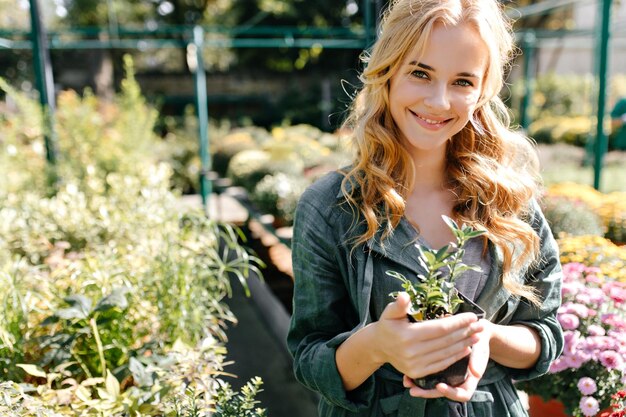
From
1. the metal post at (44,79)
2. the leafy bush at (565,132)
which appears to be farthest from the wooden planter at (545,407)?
the leafy bush at (565,132)

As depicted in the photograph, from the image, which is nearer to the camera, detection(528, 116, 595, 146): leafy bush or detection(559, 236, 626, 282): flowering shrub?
detection(559, 236, 626, 282): flowering shrub

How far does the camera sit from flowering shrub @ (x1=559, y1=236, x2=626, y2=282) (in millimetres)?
2244

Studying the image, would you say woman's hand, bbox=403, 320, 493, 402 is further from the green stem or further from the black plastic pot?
the green stem

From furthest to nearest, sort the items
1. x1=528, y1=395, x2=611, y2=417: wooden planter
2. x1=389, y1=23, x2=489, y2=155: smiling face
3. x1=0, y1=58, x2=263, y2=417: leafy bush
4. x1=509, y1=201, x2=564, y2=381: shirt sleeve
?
1. x1=528, y1=395, x2=611, y2=417: wooden planter
2. x1=0, y1=58, x2=263, y2=417: leafy bush
3. x1=509, y1=201, x2=564, y2=381: shirt sleeve
4. x1=389, y1=23, x2=489, y2=155: smiling face

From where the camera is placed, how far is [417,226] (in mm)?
1270

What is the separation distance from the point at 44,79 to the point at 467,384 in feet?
15.8

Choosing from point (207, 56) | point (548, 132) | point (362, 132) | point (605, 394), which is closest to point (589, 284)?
point (605, 394)

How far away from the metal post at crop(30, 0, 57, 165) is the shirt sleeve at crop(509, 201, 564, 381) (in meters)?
4.26

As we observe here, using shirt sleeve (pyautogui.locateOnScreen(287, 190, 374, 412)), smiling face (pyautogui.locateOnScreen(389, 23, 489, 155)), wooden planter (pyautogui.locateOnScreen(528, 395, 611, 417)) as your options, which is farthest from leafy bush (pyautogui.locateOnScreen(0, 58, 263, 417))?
wooden planter (pyautogui.locateOnScreen(528, 395, 611, 417))

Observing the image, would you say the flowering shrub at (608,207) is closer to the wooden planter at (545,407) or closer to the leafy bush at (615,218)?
the leafy bush at (615,218)

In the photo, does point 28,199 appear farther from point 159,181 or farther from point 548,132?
point 548,132

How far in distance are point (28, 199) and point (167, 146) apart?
687cm

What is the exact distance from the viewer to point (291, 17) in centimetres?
1606

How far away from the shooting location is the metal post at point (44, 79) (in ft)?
15.3
